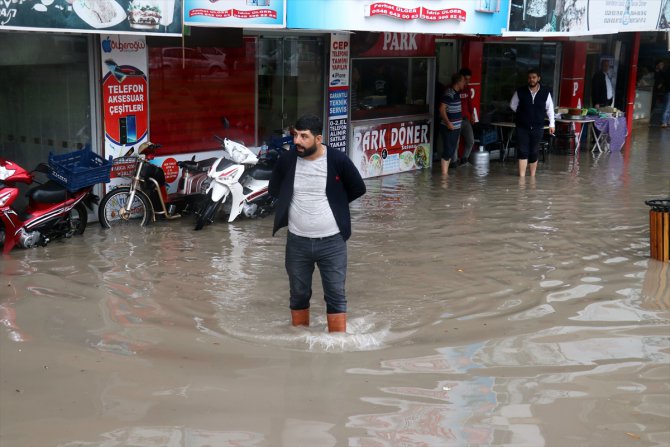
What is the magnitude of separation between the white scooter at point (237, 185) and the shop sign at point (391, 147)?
10.2 ft

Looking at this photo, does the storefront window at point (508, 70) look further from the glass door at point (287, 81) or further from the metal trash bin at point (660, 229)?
the metal trash bin at point (660, 229)

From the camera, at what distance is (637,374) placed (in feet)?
19.3

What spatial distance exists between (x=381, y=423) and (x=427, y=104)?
11.2m

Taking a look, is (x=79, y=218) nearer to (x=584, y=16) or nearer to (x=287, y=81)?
(x=287, y=81)

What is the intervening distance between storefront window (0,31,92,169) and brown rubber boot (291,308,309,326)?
15.2 feet

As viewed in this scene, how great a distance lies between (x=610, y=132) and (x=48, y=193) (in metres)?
12.8

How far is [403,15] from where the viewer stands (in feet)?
37.6

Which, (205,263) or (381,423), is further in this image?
(205,263)

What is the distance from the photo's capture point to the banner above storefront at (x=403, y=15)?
10.3m

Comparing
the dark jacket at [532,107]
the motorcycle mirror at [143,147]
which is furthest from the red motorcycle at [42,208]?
the dark jacket at [532,107]

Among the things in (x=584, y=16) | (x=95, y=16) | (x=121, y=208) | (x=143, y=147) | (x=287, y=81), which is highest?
(x=584, y=16)

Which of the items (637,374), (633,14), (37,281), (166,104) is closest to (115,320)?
(37,281)

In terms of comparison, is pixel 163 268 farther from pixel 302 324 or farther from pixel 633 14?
pixel 633 14

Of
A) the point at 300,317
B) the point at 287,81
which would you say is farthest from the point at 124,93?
the point at 300,317
